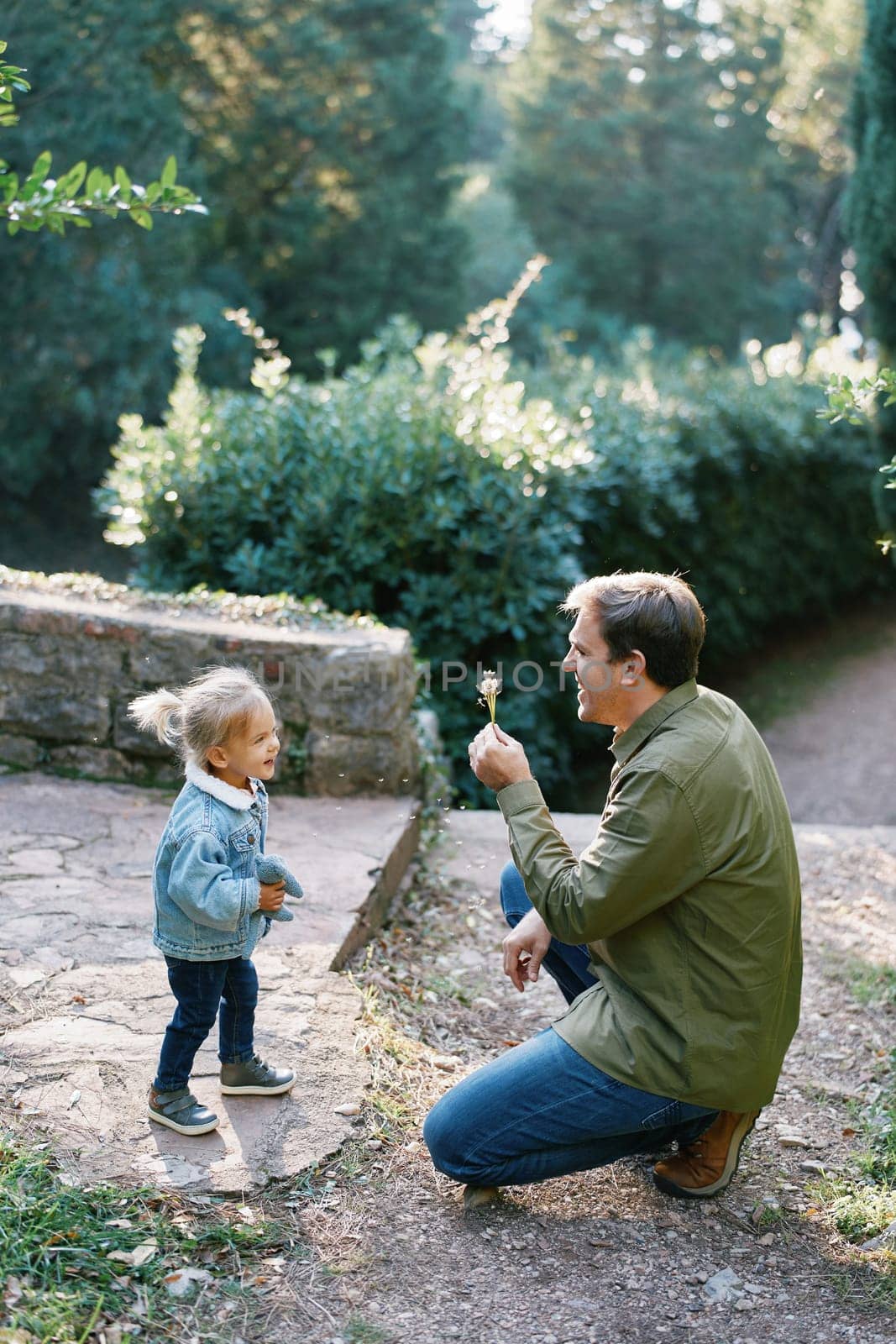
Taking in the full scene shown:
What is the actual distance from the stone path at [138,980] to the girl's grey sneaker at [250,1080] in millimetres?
25

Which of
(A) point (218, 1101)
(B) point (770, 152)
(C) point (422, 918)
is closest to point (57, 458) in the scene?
(C) point (422, 918)

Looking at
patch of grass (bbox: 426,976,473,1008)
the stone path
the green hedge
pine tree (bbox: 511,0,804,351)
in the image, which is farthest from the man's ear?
pine tree (bbox: 511,0,804,351)

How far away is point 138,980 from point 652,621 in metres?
1.75

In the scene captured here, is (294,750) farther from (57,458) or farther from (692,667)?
(57,458)

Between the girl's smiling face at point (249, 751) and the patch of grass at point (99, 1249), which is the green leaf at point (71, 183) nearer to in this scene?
the girl's smiling face at point (249, 751)

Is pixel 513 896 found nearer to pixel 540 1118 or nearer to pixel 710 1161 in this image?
pixel 540 1118

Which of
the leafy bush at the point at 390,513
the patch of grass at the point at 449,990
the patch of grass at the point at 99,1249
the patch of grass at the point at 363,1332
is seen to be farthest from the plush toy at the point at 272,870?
the leafy bush at the point at 390,513

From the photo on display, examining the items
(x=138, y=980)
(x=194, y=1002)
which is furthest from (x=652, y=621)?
(x=138, y=980)

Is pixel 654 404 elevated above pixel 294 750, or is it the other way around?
pixel 654 404

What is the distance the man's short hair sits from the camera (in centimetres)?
252

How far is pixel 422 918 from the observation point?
173 inches

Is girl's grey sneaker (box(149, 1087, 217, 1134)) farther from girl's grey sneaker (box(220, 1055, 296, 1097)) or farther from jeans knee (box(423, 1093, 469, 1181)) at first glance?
jeans knee (box(423, 1093, 469, 1181))

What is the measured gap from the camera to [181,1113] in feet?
8.75

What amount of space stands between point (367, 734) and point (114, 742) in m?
1.01
